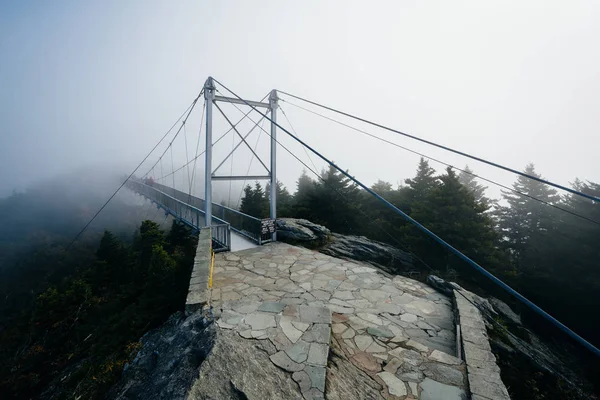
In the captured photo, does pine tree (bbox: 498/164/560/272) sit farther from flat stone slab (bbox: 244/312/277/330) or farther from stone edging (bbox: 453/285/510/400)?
flat stone slab (bbox: 244/312/277/330)

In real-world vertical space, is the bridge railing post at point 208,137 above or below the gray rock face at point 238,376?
above

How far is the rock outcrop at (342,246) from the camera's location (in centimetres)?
768

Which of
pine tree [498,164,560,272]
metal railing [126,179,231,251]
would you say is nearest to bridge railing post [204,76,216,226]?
metal railing [126,179,231,251]

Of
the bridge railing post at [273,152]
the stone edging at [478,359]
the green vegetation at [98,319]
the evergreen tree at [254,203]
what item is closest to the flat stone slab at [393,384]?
the stone edging at [478,359]

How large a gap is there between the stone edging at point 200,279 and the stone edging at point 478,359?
3246mm

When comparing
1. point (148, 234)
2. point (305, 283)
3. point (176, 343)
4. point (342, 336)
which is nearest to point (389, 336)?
point (342, 336)

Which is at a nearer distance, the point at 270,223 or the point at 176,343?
the point at 176,343

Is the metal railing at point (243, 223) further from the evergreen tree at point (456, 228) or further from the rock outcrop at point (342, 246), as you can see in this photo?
the evergreen tree at point (456, 228)

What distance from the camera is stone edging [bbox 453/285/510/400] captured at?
2.54 metres

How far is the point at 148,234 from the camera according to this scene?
13625 mm

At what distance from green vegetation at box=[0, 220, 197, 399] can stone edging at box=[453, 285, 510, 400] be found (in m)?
5.03

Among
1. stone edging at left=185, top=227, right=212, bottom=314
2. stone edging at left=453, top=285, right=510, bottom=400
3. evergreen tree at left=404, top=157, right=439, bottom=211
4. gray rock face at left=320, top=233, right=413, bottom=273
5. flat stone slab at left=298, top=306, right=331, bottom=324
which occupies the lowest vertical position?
gray rock face at left=320, top=233, right=413, bottom=273

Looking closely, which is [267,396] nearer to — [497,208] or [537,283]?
[537,283]

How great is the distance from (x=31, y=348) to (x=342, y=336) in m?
16.1
